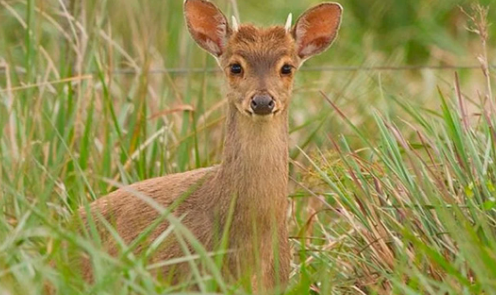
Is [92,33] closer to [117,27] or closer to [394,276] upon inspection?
[117,27]

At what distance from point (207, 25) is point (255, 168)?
0.71 m

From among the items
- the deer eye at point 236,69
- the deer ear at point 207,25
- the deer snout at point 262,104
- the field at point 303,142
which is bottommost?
the field at point 303,142

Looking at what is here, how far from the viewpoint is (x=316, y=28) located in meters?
6.04

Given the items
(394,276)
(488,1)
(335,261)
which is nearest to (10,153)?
(335,261)

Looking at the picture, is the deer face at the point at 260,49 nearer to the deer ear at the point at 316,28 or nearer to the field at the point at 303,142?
the deer ear at the point at 316,28

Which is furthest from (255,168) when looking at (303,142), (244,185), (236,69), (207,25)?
(303,142)

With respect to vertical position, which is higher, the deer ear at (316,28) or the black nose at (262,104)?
the deer ear at (316,28)

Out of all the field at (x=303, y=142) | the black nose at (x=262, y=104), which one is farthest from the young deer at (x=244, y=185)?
the field at (x=303, y=142)

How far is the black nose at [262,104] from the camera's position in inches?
211

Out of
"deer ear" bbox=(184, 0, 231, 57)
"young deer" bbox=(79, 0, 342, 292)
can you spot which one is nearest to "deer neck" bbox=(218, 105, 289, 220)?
"young deer" bbox=(79, 0, 342, 292)

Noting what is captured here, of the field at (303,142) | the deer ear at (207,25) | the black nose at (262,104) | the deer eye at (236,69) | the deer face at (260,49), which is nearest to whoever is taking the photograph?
the field at (303,142)

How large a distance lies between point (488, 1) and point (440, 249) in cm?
432

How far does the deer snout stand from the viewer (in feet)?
17.6

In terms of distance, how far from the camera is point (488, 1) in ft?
30.6
